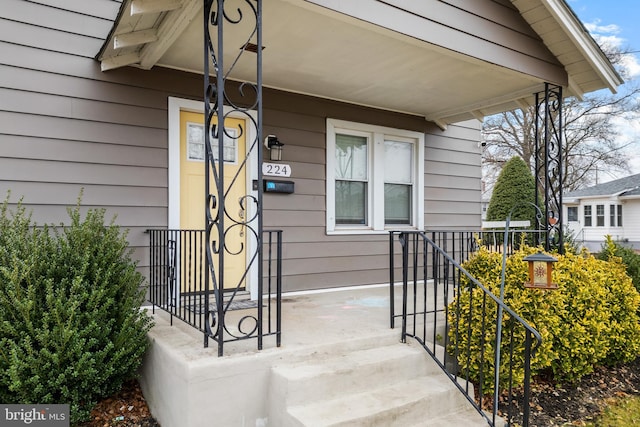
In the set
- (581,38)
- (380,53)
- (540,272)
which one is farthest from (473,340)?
(581,38)

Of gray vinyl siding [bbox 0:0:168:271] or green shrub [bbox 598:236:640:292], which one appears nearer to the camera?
gray vinyl siding [bbox 0:0:168:271]

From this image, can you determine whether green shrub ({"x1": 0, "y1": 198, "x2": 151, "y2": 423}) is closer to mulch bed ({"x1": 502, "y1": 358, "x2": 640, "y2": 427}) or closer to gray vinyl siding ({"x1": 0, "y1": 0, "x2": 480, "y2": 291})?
gray vinyl siding ({"x1": 0, "y1": 0, "x2": 480, "y2": 291})

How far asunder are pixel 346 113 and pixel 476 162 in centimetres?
240

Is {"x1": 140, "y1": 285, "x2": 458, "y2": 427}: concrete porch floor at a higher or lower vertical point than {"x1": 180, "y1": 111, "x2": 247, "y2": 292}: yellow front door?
lower

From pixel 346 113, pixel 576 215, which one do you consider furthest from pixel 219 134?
pixel 576 215

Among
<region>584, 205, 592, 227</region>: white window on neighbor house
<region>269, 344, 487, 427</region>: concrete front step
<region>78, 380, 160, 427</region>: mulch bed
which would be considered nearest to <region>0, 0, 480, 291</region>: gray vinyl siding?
<region>78, 380, 160, 427</region>: mulch bed

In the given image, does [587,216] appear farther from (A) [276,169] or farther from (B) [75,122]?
(B) [75,122]

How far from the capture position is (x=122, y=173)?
3.66m

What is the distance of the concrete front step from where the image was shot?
2285 millimetres

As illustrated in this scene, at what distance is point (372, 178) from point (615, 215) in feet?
61.5

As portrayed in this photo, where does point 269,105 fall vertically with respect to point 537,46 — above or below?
below

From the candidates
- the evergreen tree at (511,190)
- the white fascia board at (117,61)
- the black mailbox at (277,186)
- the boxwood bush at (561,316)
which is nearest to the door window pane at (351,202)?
the black mailbox at (277,186)

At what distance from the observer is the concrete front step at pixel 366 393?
2.29 metres

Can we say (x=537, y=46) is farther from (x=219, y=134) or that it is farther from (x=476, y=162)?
(x=219, y=134)
